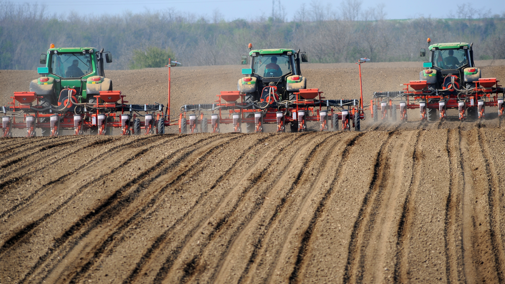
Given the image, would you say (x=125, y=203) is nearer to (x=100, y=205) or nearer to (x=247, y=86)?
(x=100, y=205)

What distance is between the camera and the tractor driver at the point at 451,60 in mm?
15961

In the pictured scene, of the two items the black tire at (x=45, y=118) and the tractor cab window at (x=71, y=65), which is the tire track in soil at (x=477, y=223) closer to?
the tractor cab window at (x=71, y=65)

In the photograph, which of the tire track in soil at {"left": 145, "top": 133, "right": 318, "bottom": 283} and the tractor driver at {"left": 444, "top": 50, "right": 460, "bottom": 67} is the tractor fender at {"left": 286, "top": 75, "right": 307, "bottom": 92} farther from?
the tractor driver at {"left": 444, "top": 50, "right": 460, "bottom": 67}

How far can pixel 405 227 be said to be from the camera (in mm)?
5531

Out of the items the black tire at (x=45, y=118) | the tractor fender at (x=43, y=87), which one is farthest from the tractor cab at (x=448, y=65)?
the black tire at (x=45, y=118)

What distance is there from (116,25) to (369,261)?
62.2 metres

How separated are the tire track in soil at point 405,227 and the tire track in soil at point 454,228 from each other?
1.33 ft

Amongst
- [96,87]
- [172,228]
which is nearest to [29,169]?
[172,228]

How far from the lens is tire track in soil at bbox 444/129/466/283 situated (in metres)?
4.75

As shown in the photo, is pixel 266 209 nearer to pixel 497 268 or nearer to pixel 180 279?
pixel 180 279

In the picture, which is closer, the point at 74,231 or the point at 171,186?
the point at 74,231

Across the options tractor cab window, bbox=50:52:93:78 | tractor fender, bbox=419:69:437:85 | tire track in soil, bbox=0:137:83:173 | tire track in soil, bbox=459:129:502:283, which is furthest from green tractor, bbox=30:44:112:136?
tractor fender, bbox=419:69:437:85

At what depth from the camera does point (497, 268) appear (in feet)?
15.5

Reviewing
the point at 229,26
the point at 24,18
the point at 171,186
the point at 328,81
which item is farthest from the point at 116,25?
the point at 171,186
